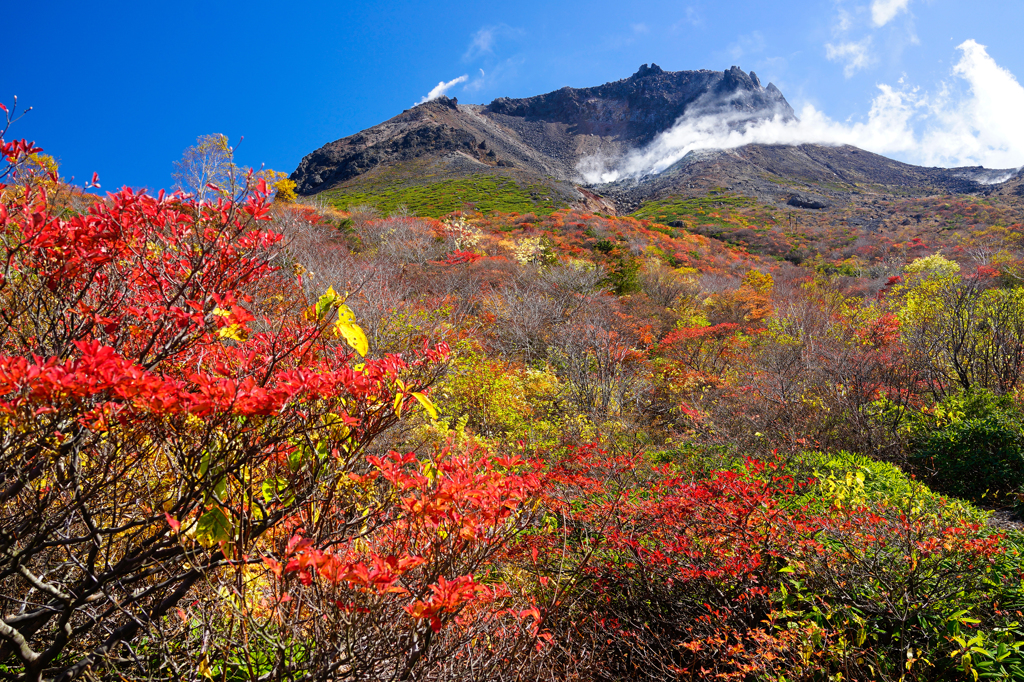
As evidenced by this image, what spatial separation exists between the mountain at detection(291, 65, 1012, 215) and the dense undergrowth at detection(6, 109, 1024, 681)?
92.0 feet

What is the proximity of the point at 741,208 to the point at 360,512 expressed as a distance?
49.4 metres

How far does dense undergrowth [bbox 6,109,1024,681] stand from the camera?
184 centimetres

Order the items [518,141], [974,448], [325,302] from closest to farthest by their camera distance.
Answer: [325,302], [974,448], [518,141]

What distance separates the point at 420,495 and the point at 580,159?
9224 cm

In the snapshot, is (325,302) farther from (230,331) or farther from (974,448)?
(974,448)

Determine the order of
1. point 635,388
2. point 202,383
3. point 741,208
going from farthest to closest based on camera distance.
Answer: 1. point 741,208
2. point 635,388
3. point 202,383

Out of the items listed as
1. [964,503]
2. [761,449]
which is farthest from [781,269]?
[964,503]

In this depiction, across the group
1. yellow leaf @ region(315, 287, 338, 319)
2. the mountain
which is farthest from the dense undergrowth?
the mountain

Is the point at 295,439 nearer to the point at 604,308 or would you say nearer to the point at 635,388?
the point at 635,388

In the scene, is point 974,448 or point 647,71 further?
point 647,71

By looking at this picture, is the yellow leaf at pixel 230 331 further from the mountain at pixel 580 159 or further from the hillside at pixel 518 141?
the hillside at pixel 518 141

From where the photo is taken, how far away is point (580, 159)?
281 feet

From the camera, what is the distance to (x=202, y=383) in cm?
162

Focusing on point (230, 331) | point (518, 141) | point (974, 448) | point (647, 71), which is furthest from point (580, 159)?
point (230, 331)
